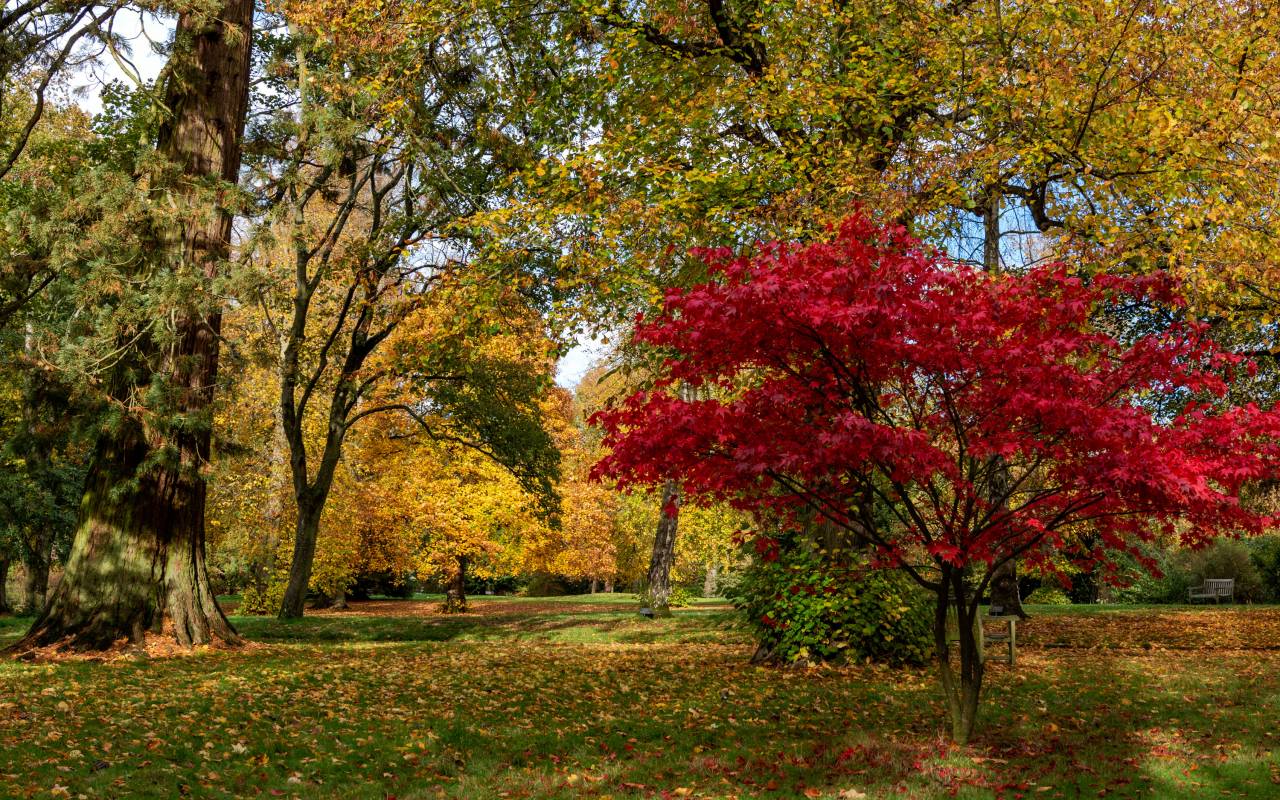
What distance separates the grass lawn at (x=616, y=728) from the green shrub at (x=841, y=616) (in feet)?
1.28

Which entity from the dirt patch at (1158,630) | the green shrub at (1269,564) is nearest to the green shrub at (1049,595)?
the green shrub at (1269,564)

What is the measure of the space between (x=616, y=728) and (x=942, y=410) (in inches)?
146

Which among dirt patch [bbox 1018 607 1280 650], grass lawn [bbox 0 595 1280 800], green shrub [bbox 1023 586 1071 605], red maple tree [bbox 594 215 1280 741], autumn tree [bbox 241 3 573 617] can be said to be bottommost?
green shrub [bbox 1023 586 1071 605]

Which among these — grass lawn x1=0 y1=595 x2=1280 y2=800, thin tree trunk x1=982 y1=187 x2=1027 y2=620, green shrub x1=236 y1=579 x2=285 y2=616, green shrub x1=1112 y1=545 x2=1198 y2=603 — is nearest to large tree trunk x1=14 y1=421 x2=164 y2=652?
grass lawn x1=0 y1=595 x2=1280 y2=800

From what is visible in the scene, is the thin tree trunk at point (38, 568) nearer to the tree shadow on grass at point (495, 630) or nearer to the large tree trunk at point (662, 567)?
the tree shadow on grass at point (495, 630)

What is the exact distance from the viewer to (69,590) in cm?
1094

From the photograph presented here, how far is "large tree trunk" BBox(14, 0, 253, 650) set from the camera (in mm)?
10930

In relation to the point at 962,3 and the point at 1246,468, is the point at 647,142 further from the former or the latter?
the point at 1246,468

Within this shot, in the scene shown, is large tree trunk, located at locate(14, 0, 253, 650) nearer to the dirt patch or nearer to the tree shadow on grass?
the tree shadow on grass

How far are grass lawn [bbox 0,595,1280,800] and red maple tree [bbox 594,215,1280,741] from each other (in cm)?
115

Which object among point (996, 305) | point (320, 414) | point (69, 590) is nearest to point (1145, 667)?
point (996, 305)

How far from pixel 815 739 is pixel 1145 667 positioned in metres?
6.29

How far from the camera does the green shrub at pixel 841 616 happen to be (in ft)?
35.9

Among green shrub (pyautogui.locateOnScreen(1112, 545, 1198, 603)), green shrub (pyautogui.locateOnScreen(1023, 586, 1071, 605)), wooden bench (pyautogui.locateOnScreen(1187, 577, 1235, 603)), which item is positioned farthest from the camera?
green shrub (pyautogui.locateOnScreen(1023, 586, 1071, 605))
